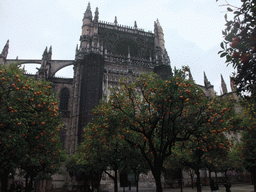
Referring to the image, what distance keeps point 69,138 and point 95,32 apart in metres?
20.8

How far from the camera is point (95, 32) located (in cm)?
3972

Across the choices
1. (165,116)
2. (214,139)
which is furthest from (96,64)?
(214,139)

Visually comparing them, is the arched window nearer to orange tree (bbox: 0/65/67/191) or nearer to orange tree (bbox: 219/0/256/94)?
orange tree (bbox: 0/65/67/191)

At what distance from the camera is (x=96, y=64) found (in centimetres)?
3447

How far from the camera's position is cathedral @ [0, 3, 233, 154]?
3167 centimetres

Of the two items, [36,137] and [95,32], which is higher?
[95,32]

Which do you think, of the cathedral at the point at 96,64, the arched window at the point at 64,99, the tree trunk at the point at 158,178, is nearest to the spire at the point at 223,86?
the cathedral at the point at 96,64

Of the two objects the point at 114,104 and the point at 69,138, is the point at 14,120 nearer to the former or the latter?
the point at 114,104

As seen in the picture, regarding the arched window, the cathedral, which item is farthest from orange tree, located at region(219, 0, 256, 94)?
the arched window

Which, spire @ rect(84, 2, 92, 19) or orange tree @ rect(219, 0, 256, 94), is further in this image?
spire @ rect(84, 2, 92, 19)

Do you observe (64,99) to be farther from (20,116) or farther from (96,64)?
(20,116)

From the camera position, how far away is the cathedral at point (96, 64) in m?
31.7

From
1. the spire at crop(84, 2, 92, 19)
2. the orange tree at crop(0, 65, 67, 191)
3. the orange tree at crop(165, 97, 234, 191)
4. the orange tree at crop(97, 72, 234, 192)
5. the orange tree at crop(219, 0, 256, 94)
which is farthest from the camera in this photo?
the spire at crop(84, 2, 92, 19)

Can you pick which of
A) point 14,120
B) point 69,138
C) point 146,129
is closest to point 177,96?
point 146,129
